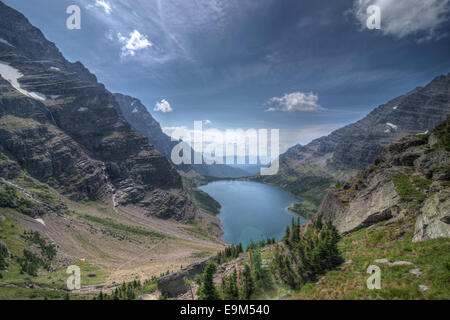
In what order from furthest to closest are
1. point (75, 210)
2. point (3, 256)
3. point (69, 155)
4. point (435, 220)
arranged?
point (69, 155)
point (75, 210)
point (3, 256)
point (435, 220)

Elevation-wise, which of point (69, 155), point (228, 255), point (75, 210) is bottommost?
point (228, 255)

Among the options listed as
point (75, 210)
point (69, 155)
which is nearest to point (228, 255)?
point (75, 210)

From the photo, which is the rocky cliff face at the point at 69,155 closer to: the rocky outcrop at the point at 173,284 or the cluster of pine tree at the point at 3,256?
the cluster of pine tree at the point at 3,256

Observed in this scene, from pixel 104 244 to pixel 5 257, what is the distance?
1695 inches

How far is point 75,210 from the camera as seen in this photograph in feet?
398

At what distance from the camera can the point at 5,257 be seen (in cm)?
5550

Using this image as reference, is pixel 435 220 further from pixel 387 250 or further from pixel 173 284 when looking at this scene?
pixel 173 284

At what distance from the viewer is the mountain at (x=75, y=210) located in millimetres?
65188

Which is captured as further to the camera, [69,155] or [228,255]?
[69,155]

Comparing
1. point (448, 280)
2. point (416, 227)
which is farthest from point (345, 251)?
point (448, 280)

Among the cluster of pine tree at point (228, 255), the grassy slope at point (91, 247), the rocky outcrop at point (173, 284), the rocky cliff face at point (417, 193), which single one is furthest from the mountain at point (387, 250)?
the grassy slope at point (91, 247)

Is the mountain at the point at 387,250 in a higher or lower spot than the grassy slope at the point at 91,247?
higher

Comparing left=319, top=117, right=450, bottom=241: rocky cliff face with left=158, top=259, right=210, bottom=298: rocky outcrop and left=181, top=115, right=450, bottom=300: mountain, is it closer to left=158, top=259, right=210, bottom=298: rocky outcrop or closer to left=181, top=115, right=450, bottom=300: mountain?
left=181, top=115, right=450, bottom=300: mountain
